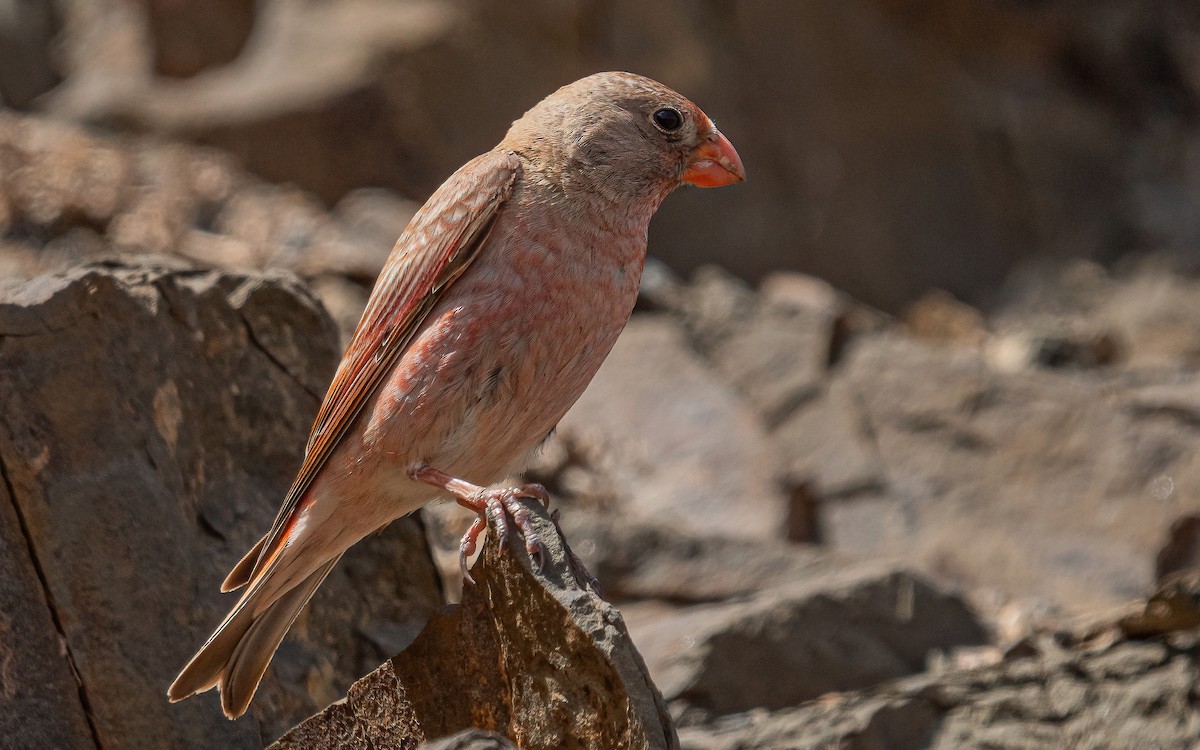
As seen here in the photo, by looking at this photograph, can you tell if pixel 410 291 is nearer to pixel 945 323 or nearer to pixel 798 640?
pixel 798 640

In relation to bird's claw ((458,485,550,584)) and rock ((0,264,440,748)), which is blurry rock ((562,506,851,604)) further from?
bird's claw ((458,485,550,584))

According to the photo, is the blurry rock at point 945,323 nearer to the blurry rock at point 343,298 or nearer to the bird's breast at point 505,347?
the blurry rock at point 343,298

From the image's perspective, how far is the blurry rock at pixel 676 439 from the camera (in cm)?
716

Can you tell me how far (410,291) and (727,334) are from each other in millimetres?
4672

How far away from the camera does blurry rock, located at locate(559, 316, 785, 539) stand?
7.16 m

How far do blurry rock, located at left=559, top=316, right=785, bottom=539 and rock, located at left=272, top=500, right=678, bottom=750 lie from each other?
3.50 meters

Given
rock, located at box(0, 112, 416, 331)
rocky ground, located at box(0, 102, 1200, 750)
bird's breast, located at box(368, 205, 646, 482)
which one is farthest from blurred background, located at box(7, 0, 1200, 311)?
bird's breast, located at box(368, 205, 646, 482)

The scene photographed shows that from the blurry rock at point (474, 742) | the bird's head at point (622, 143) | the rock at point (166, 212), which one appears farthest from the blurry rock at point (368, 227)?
the blurry rock at point (474, 742)

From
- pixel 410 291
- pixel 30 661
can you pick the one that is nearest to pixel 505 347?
pixel 410 291

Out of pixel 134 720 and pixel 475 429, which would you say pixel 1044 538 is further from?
pixel 134 720

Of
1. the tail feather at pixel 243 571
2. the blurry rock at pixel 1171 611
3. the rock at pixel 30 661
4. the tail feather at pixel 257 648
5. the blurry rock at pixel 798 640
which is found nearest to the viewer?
the rock at pixel 30 661

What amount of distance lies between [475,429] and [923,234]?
29.0 ft

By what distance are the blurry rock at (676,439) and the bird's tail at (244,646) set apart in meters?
3.36

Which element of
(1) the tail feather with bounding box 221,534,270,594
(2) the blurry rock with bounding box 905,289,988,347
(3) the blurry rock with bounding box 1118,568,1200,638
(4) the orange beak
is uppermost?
(4) the orange beak
